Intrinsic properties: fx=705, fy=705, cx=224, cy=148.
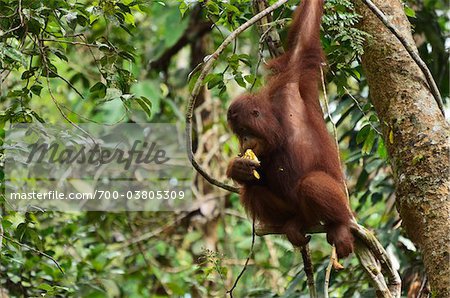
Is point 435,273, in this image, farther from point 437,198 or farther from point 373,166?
point 373,166

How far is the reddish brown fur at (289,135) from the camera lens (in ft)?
12.4

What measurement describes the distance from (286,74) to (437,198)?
1.20 metres

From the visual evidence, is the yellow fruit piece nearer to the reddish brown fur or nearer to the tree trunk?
the reddish brown fur

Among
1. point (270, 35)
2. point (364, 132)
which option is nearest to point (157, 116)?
point (270, 35)

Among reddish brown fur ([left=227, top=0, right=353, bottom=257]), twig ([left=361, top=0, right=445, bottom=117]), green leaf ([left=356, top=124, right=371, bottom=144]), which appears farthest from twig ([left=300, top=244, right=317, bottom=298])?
twig ([left=361, top=0, right=445, bottom=117])

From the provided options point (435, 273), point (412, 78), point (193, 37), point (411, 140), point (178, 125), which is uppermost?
point (193, 37)

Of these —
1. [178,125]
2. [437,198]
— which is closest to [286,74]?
[437,198]

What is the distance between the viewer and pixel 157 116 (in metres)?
7.46

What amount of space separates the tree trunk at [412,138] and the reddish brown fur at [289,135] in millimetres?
386

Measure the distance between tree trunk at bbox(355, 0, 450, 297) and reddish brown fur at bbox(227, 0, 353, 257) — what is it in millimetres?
Answer: 386

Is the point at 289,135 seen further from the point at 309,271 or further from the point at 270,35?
the point at 309,271

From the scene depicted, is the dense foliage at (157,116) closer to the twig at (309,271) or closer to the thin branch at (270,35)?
Result: the thin branch at (270,35)

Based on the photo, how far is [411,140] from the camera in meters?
3.32

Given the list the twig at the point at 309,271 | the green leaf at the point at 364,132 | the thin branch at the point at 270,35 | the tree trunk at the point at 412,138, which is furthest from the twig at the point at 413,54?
the twig at the point at 309,271
